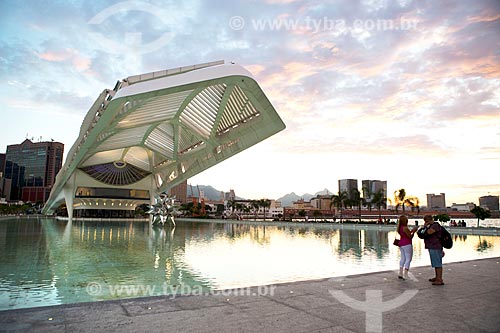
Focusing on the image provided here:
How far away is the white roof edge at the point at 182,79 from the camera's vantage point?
18828 mm

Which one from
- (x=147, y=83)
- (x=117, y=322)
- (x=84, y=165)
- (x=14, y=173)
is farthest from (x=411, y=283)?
Result: (x=14, y=173)

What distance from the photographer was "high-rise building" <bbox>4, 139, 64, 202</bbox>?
6634 inches

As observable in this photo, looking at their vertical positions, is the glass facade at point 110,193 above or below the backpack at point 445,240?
above

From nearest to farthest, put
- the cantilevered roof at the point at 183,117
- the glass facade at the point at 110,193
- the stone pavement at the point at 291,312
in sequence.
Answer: the stone pavement at the point at 291,312 < the cantilevered roof at the point at 183,117 < the glass facade at the point at 110,193

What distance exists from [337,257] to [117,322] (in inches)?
343

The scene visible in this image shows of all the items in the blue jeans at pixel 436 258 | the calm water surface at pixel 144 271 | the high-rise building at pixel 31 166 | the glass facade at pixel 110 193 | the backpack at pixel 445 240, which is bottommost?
the calm water surface at pixel 144 271

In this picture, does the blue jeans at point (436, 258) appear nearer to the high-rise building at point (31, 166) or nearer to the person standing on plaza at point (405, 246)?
the person standing on plaza at point (405, 246)

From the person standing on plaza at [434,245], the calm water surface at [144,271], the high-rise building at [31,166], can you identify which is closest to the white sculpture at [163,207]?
the calm water surface at [144,271]

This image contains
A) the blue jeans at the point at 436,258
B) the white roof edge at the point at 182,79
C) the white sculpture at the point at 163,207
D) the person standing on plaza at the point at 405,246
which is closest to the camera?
the blue jeans at the point at 436,258

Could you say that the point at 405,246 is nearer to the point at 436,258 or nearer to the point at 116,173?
the point at 436,258

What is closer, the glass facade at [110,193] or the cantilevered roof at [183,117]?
the cantilevered roof at [183,117]

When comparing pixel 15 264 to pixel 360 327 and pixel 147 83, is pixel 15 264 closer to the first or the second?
pixel 360 327

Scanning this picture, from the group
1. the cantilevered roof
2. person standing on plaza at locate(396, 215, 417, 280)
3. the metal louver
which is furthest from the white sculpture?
the metal louver

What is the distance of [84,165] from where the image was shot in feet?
183
